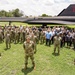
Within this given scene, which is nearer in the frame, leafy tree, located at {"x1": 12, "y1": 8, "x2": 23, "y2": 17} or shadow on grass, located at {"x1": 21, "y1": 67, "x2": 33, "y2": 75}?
shadow on grass, located at {"x1": 21, "y1": 67, "x2": 33, "y2": 75}

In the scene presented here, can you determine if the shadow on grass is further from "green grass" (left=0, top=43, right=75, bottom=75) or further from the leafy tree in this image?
the leafy tree

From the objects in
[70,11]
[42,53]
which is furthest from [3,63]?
[70,11]

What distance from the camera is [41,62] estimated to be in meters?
13.9

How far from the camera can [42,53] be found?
16.2 metres

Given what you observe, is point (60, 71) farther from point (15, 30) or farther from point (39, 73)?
point (15, 30)

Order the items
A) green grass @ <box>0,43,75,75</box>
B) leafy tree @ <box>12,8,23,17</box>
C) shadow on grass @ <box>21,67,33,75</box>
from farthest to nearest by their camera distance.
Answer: leafy tree @ <box>12,8,23,17</box>, green grass @ <box>0,43,75,75</box>, shadow on grass @ <box>21,67,33,75</box>

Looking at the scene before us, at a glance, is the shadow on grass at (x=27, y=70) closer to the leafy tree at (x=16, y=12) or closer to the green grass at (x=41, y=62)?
the green grass at (x=41, y=62)

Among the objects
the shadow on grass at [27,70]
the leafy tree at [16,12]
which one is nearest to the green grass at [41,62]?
the shadow on grass at [27,70]

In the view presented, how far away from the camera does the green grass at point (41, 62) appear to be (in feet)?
40.2

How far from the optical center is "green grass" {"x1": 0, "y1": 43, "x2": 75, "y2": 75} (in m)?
12.2

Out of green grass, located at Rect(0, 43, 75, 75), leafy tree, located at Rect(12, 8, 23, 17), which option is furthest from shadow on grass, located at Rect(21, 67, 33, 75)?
leafy tree, located at Rect(12, 8, 23, 17)

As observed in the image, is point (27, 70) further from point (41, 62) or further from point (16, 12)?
point (16, 12)

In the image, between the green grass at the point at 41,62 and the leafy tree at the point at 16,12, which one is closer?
the green grass at the point at 41,62

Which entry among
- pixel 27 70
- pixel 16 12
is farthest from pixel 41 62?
pixel 16 12
